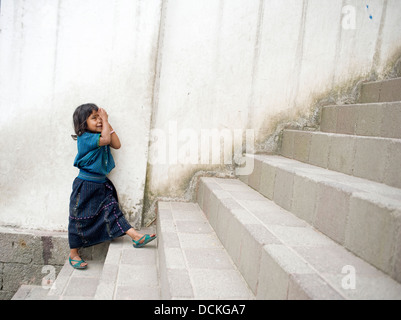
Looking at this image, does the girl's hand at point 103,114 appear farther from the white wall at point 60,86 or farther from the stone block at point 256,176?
the stone block at point 256,176

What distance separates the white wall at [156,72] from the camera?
2.98 m

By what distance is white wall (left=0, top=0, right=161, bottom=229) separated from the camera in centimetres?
295

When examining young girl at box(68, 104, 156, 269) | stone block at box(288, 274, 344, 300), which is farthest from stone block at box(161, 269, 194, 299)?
young girl at box(68, 104, 156, 269)

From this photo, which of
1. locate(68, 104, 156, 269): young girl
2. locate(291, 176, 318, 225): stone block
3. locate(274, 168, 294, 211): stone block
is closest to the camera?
locate(291, 176, 318, 225): stone block

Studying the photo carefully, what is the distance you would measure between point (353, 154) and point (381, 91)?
1282 mm

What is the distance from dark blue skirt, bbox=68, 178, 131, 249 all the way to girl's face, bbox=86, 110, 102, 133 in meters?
0.46

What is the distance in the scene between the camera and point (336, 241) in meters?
1.74

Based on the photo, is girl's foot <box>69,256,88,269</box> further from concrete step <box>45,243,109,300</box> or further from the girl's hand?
the girl's hand

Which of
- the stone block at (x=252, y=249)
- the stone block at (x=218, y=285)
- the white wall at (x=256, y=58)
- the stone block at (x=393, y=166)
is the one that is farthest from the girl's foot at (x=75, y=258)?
the stone block at (x=393, y=166)

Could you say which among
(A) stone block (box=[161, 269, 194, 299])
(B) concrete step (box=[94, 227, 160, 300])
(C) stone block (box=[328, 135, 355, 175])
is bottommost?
(B) concrete step (box=[94, 227, 160, 300])

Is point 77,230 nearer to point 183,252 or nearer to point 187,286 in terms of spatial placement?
point 183,252

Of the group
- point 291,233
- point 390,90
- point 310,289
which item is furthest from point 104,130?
point 390,90
